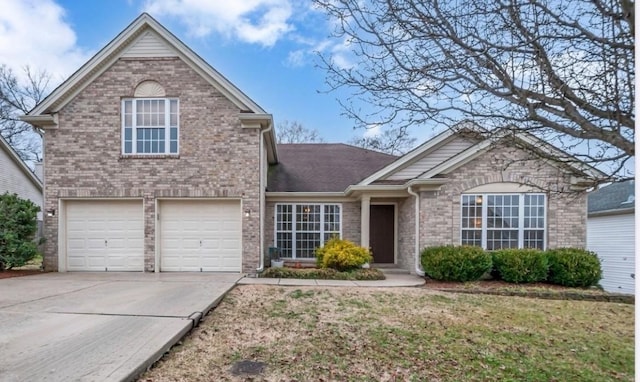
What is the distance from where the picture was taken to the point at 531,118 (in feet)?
10.4

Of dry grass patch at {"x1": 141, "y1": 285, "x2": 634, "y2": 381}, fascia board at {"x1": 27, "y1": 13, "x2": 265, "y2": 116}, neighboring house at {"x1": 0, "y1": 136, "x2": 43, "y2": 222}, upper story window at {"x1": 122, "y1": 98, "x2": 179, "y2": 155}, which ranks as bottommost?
dry grass patch at {"x1": 141, "y1": 285, "x2": 634, "y2": 381}

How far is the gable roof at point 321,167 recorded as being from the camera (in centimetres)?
1368

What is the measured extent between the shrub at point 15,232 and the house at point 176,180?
0.55m

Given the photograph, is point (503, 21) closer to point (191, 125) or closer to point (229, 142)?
point (229, 142)

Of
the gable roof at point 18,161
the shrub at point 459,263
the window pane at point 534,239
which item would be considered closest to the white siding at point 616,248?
the window pane at point 534,239

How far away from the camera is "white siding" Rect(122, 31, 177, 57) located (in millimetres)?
10836

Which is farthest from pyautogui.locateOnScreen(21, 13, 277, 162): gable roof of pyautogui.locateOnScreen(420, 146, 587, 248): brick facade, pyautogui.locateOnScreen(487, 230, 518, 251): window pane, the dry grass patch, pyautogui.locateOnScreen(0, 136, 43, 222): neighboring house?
pyautogui.locateOnScreen(0, 136, 43, 222): neighboring house

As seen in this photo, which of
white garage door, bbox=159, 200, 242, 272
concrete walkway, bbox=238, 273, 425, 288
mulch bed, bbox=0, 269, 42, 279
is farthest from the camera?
white garage door, bbox=159, 200, 242, 272

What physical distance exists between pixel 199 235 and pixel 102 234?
303 cm

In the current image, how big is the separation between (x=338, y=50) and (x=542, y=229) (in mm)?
9517

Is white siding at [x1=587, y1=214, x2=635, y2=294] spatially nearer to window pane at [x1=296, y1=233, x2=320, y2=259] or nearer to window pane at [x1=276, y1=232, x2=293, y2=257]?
window pane at [x1=296, y1=233, x2=320, y2=259]

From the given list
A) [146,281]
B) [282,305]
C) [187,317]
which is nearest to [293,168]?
[146,281]

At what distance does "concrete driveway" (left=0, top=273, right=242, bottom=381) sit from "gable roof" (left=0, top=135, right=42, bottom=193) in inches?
494

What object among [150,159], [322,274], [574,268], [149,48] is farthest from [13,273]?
[574,268]
